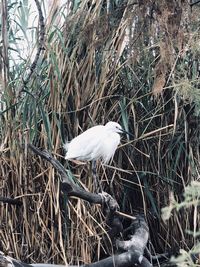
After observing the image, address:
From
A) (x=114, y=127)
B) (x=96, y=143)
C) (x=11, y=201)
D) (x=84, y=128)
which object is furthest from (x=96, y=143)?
(x=11, y=201)

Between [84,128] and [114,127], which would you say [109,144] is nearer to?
[114,127]

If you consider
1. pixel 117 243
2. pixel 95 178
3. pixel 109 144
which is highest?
pixel 109 144

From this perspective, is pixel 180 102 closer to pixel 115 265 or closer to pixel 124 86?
pixel 124 86

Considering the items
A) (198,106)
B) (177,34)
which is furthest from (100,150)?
(177,34)

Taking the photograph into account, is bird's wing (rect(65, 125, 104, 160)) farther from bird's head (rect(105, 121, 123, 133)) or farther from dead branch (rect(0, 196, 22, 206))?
dead branch (rect(0, 196, 22, 206))

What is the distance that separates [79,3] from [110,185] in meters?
0.94

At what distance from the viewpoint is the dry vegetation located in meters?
2.94

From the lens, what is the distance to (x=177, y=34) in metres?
2.21

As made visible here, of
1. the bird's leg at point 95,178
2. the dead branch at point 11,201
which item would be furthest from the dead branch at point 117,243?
the dead branch at point 11,201

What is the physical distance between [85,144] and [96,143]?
8 centimetres

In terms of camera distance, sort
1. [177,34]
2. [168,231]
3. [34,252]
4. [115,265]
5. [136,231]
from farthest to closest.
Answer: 1. [168,231]
2. [34,252]
3. [136,231]
4. [115,265]
5. [177,34]

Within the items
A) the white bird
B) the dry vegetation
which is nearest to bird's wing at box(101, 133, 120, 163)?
the white bird

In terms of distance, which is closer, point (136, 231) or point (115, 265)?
point (115, 265)

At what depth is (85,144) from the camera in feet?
9.17
